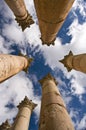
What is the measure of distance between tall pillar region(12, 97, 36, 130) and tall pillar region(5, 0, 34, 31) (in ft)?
33.4

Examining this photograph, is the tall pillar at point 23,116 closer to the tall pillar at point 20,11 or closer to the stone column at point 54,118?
the stone column at point 54,118

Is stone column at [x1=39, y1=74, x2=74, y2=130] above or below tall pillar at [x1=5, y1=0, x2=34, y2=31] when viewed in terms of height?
below

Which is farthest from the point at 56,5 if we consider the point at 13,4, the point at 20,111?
the point at 20,111

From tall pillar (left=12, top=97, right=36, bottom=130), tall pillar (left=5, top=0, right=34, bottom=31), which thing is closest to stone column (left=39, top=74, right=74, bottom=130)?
tall pillar (left=12, top=97, right=36, bottom=130)

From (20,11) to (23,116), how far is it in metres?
12.1

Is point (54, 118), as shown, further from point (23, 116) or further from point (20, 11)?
point (20, 11)

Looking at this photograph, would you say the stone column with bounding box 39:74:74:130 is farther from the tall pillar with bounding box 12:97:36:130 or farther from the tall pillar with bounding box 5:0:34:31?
the tall pillar with bounding box 5:0:34:31

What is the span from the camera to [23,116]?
23.4 meters

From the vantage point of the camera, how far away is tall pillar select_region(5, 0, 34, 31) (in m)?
22.8

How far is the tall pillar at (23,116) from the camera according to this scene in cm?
2123

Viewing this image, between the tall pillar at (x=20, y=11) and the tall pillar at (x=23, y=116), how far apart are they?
1019cm

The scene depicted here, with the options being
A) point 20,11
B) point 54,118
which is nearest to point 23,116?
point 20,11

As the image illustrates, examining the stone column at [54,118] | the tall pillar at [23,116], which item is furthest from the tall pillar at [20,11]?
the stone column at [54,118]

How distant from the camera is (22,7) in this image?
2391 centimetres
